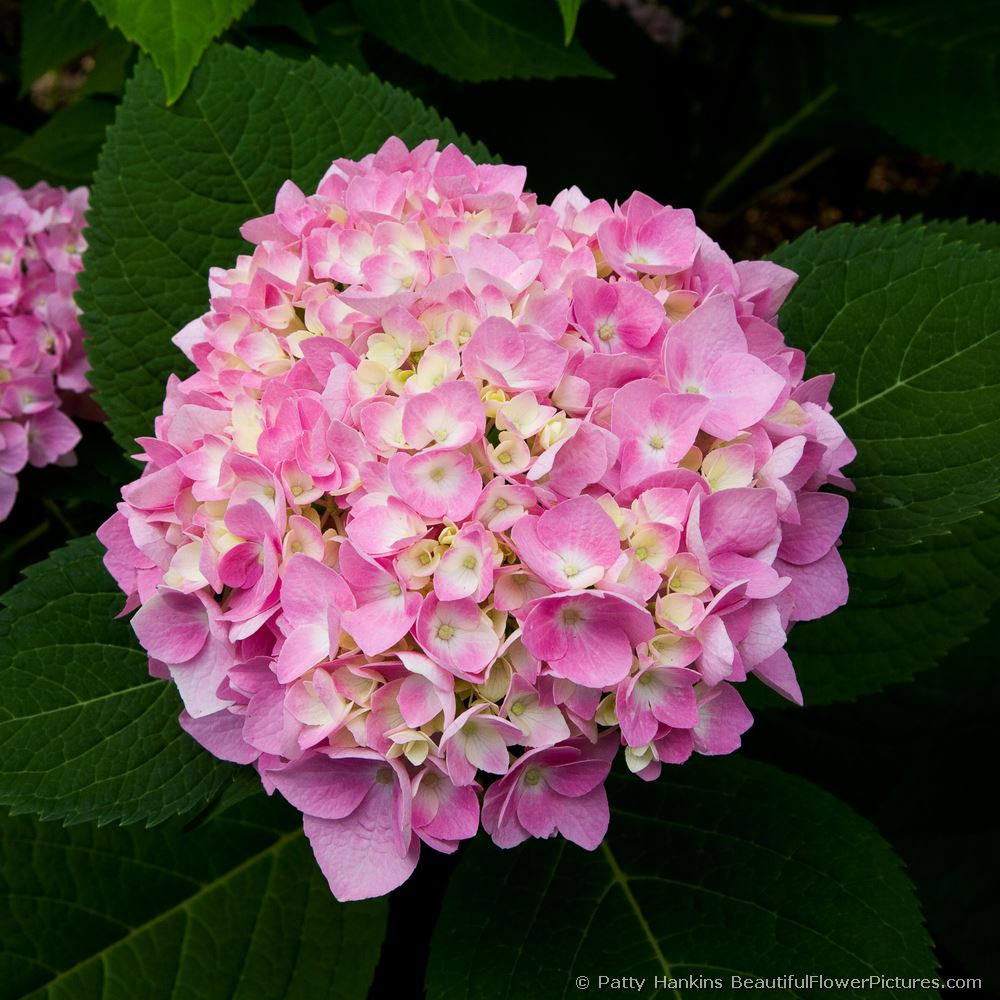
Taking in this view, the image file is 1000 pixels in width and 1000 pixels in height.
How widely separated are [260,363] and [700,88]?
8.44 feet

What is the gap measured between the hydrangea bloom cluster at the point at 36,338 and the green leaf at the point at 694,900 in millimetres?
941

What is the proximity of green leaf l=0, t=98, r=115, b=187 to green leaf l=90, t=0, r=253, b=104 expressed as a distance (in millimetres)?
746

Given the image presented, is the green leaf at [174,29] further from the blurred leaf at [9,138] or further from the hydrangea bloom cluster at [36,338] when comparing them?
the blurred leaf at [9,138]

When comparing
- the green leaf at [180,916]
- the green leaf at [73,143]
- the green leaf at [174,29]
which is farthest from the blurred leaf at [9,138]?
the green leaf at [180,916]

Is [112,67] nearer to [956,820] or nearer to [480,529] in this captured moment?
[480,529]

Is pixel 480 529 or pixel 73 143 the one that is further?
pixel 73 143

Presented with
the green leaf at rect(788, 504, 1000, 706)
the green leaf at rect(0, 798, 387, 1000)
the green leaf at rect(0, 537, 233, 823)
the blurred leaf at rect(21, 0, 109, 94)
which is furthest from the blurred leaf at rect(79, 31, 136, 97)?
the green leaf at rect(788, 504, 1000, 706)

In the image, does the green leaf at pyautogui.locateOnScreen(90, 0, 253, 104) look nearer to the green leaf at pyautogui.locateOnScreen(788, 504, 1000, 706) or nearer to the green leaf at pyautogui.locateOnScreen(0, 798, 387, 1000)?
the green leaf at pyautogui.locateOnScreen(0, 798, 387, 1000)

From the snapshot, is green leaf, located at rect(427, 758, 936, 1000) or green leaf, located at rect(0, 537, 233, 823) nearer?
green leaf, located at rect(0, 537, 233, 823)

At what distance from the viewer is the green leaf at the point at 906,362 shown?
1.09 meters

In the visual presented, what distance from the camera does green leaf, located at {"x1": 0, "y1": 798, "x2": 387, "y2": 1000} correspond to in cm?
139

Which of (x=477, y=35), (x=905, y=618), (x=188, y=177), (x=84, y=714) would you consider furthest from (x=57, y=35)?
(x=905, y=618)

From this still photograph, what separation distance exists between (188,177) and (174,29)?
0.65ft

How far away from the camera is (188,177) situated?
139 cm
